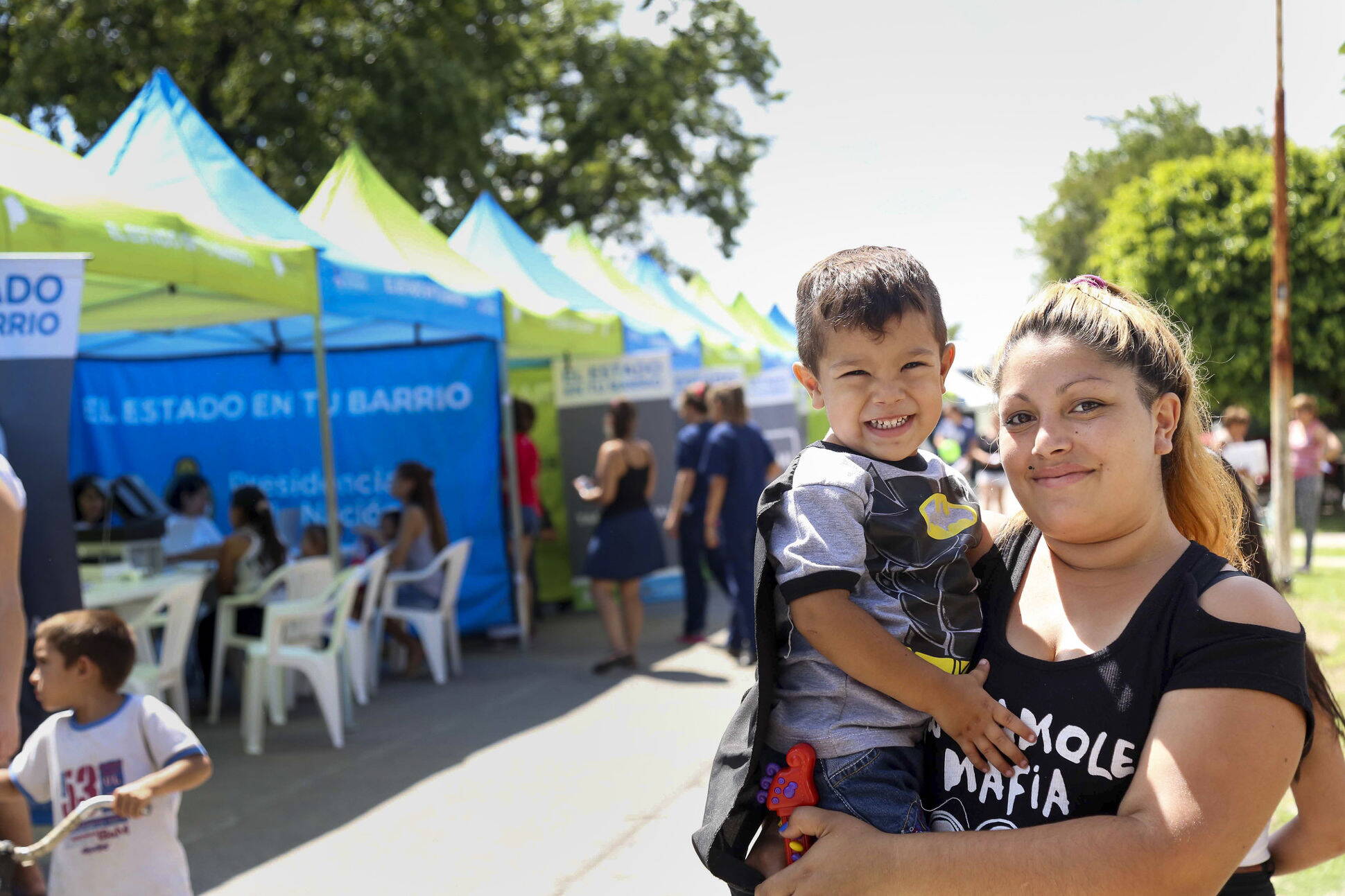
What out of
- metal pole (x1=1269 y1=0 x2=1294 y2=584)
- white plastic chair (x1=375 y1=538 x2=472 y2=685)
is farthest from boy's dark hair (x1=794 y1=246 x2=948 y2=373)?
metal pole (x1=1269 y1=0 x2=1294 y2=584)

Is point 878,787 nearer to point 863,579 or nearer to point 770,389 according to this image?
point 863,579

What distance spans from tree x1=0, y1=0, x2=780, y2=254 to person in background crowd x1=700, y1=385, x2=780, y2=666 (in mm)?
9236

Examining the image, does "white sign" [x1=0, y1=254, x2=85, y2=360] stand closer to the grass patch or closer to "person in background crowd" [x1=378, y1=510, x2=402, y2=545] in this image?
the grass patch

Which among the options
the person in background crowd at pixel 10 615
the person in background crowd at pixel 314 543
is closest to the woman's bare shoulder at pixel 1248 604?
the person in background crowd at pixel 10 615

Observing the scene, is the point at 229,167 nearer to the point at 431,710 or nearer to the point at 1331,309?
the point at 431,710

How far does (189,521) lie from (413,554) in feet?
5.32

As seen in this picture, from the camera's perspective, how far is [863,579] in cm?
181

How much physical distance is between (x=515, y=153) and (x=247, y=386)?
11667 millimetres

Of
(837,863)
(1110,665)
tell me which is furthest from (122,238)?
(1110,665)

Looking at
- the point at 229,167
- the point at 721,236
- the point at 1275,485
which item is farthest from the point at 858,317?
the point at 721,236

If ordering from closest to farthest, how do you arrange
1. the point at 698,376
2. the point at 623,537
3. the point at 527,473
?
the point at 623,537 < the point at 527,473 < the point at 698,376

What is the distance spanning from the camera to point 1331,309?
20.2m

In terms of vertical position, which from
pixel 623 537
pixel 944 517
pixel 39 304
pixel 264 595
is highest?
pixel 39 304

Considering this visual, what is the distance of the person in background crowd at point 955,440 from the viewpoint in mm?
15203
